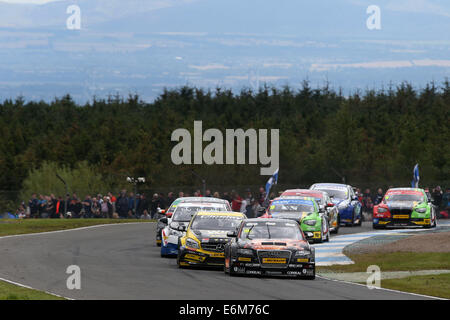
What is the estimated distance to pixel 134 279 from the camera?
1680 cm

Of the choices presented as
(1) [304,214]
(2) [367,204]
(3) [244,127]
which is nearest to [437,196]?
(2) [367,204]

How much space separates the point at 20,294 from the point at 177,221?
9.36 m

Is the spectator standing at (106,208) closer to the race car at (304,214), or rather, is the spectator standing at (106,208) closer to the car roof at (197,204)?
the race car at (304,214)

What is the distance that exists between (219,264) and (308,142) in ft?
275

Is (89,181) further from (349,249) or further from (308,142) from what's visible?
(349,249)

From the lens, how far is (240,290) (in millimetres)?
15258

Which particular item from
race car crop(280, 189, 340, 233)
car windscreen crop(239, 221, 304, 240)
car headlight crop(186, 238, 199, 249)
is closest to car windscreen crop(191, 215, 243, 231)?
car headlight crop(186, 238, 199, 249)

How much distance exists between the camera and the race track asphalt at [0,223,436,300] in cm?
1462

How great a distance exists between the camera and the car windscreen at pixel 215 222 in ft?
67.0

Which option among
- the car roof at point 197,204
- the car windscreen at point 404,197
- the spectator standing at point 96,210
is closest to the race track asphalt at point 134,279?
the car roof at point 197,204

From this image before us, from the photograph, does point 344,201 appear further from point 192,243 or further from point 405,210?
point 192,243

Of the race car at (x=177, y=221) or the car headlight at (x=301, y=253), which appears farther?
the race car at (x=177, y=221)

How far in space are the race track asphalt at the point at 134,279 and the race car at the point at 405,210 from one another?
10716 millimetres

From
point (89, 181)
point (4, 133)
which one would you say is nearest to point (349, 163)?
point (89, 181)
